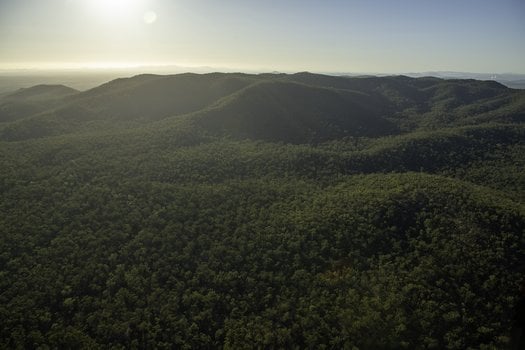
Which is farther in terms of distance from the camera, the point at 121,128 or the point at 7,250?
the point at 121,128

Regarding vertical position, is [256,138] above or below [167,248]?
above

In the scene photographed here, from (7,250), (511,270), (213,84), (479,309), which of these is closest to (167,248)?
(7,250)

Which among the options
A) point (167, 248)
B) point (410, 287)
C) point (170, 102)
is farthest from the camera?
point (170, 102)

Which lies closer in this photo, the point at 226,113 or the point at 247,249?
the point at 247,249

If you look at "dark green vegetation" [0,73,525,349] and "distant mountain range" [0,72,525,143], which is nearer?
"dark green vegetation" [0,73,525,349]

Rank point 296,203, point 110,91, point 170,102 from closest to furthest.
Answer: point 296,203, point 170,102, point 110,91

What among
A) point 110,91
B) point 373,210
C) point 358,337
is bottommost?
point 358,337

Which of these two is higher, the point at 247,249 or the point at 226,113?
the point at 226,113

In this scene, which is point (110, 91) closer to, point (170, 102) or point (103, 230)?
point (170, 102)

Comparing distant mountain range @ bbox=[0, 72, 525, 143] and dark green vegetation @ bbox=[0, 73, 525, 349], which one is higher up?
distant mountain range @ bbox=[0, 72, 525, 143]
